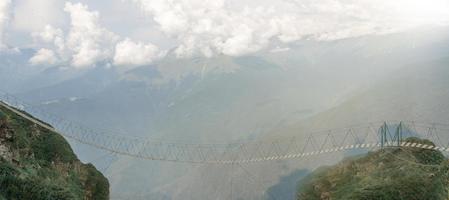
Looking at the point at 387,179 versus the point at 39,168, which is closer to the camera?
the point at 387,179

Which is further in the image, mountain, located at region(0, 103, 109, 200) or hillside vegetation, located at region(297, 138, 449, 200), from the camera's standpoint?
hillside vegetation, located at region(297, 138, 449, 200)

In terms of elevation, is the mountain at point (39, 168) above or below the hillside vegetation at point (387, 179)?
above

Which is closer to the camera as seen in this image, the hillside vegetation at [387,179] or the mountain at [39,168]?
the mountain at [39,168]

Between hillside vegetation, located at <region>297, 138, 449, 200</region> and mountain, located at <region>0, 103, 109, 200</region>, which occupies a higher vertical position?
mountain, located at <region>0, 103, 109, 200</region>

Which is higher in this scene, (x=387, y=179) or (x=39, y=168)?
(x=39, y=168)
